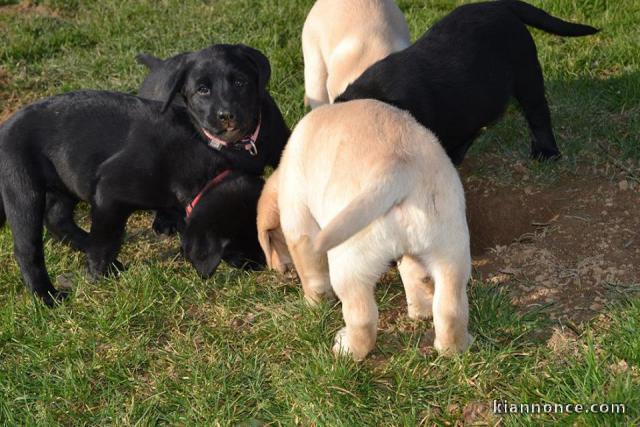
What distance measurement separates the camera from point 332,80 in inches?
213

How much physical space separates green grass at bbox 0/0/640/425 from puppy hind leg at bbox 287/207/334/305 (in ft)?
0.34

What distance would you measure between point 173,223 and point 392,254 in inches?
95.2

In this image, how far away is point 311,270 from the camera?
3.78 meters

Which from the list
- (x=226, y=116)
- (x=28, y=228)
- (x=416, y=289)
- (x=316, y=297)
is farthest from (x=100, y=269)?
(x=416, y=289)

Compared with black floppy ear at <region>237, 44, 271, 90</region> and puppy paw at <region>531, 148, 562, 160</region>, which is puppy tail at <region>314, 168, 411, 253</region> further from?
puppy paw at <region>531, 148, 562, 160</region>

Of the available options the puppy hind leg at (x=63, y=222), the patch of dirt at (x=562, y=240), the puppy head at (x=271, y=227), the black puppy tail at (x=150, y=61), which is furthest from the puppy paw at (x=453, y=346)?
the black puppy tail at (x=150, y=61)

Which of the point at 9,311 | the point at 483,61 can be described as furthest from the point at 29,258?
the point at 483,61

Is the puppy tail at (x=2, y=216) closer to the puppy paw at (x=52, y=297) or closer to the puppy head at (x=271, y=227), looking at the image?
the puppy paw at (x=52, y=297)

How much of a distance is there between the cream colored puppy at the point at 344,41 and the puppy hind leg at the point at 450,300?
2.42m

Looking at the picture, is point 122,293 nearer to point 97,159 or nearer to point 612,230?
point 97,159

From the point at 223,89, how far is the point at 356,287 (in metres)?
1.91

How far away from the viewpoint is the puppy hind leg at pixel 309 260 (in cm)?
362

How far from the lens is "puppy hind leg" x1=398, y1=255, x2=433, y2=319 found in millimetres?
3575

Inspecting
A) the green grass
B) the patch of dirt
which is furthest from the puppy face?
the patch of dirt
